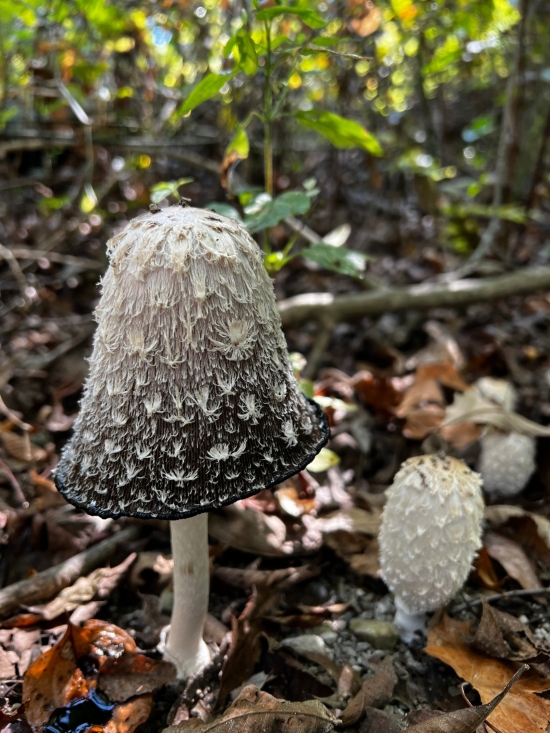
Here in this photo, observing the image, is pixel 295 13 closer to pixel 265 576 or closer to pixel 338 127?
pixel 338 127

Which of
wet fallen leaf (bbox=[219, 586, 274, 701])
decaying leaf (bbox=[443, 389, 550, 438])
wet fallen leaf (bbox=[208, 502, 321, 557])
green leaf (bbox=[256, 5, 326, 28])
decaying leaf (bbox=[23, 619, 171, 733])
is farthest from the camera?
decaying leaf (bbox=[443, 389, 550, 438])

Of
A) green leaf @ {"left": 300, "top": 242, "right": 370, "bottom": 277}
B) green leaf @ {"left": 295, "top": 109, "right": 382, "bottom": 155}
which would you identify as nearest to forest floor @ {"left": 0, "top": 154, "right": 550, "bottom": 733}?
green leaf @ {"left": 300, "top": 242, "right": 370, "bottom": 277}

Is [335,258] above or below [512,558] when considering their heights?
above

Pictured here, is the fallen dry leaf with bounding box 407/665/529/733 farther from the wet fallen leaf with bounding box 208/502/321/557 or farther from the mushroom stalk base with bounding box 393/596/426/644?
the wet fallen leaf with bounding box 208/502/321/557

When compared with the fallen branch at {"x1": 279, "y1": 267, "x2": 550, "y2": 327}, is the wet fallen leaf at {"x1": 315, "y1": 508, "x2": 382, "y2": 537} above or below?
below

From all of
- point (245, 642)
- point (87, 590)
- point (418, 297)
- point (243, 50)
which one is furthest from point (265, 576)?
point (418, 297)

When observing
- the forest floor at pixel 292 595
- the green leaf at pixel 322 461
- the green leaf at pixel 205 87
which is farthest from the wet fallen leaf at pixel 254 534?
the green leaf at pixel 205 87
